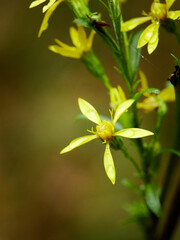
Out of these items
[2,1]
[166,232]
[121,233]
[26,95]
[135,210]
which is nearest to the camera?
[166,232]

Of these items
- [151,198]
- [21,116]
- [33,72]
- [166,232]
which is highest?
[33,72]

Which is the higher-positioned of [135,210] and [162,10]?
[162,10]

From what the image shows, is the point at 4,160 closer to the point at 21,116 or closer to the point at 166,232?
the point at 21,116

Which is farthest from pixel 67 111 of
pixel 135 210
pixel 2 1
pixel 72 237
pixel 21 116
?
pixel 135 210

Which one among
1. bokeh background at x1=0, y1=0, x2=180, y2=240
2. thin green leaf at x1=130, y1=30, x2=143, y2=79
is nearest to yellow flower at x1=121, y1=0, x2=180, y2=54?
thin green leaf at x1=130, y1=30, x2=143, y2=79

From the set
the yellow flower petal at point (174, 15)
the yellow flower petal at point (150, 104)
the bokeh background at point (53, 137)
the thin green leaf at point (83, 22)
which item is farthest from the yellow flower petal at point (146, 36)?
the bokeh background at point (53, 137)

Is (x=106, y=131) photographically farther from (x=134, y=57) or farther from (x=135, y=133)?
(x=134, y=57)

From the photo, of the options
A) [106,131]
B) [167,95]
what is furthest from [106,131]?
[167,95]
